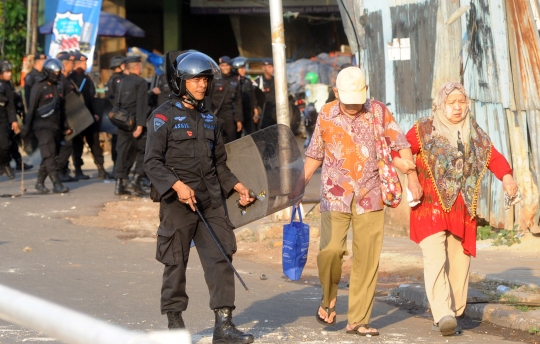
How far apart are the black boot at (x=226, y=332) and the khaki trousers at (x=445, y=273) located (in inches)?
51.4

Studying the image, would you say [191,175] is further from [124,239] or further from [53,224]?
[53,224]

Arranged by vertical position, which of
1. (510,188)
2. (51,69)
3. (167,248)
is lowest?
(167,248)

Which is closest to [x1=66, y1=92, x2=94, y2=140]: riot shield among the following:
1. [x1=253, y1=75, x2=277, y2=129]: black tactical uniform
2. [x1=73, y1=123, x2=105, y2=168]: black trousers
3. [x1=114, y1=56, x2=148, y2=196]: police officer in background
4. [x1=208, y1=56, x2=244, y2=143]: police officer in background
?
[x1=73, y1=123, x2=105, y2=168]: black trousers

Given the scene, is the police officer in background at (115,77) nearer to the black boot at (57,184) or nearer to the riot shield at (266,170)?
the black boot at (57,184)

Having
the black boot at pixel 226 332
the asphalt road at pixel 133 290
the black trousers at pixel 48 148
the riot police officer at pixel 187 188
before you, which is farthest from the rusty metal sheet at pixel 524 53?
the black trousers at pixel 48 148

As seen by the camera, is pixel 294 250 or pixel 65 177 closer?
pixel 294 250

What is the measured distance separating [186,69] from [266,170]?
1.01 metres

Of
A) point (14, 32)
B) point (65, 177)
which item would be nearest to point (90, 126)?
point (65, 177)

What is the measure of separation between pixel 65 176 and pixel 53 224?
4473 mm

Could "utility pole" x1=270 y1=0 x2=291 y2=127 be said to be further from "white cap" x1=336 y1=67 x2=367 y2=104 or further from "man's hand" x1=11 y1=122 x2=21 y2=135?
"man's hand" x1=11 y1=122 x2=21 y2=135

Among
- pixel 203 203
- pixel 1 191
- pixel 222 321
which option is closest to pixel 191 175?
pixel 203 203

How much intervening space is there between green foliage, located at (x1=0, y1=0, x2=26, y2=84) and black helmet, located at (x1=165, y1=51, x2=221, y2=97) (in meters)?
18.8

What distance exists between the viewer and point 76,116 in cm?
1497

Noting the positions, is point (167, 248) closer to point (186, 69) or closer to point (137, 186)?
point (186, 69)
